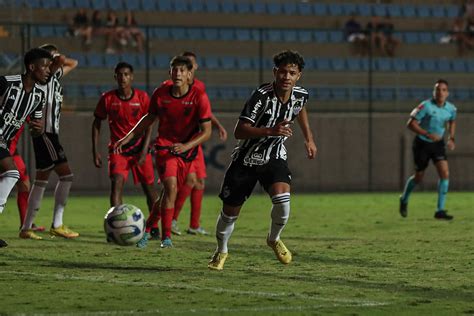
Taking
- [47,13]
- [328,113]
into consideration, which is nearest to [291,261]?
[328,113]

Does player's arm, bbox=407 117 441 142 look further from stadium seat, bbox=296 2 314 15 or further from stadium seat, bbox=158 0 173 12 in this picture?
stadium seat, bbox=296 2 314 15

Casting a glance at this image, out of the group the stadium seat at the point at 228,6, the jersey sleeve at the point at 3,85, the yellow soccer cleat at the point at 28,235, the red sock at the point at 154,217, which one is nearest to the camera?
the jersey sleeve at the point at 3,85

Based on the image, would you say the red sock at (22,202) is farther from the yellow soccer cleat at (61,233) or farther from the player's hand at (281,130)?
the player's hand at (281,130)

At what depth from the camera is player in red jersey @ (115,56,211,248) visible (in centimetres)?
1197

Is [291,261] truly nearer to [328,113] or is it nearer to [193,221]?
[193,221]

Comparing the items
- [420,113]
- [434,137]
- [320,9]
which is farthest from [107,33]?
[434,137]

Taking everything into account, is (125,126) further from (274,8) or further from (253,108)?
(274,8)

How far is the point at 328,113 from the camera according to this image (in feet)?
81.5

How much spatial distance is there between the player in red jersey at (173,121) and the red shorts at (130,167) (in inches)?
51.7

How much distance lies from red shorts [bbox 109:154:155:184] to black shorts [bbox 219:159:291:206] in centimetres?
376

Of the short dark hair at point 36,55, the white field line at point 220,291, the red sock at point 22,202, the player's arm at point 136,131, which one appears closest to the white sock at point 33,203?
the red sock at point 22,202

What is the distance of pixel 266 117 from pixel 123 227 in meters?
1.80

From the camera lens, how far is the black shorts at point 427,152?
17.2 m

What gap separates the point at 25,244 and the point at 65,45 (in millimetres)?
12457
